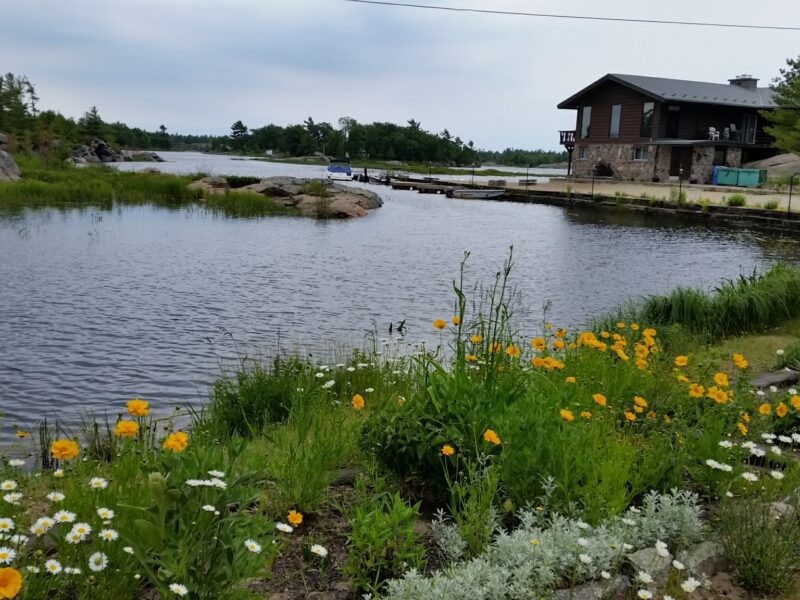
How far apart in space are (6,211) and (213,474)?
88.0ft

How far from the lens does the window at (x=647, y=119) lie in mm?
48062

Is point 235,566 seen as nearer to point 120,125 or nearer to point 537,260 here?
point 537,260

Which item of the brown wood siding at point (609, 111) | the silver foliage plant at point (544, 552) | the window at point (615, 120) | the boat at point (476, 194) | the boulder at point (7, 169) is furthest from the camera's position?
the window at point (615, 120)

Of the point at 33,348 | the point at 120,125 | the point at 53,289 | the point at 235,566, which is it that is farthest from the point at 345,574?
the point at 120,125

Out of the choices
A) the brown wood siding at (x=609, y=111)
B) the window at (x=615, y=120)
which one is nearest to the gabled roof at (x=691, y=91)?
the brown wood siding at (x=609, y=111)

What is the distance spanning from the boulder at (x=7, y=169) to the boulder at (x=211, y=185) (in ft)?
27.2

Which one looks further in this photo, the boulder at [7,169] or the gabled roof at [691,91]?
the gabled roof at [691,91]

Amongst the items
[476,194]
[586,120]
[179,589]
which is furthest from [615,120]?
[179,589]

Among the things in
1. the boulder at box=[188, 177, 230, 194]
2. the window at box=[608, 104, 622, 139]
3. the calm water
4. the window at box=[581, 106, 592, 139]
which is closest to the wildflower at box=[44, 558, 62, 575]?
the calm water

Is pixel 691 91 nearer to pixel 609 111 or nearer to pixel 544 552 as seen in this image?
pixel 609 111

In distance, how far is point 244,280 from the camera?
50.9 feet

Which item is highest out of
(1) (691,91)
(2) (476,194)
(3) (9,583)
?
(1) (691,91)

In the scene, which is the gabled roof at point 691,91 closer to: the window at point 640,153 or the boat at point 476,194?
the window at point 640,153

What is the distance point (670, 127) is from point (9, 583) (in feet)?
170
